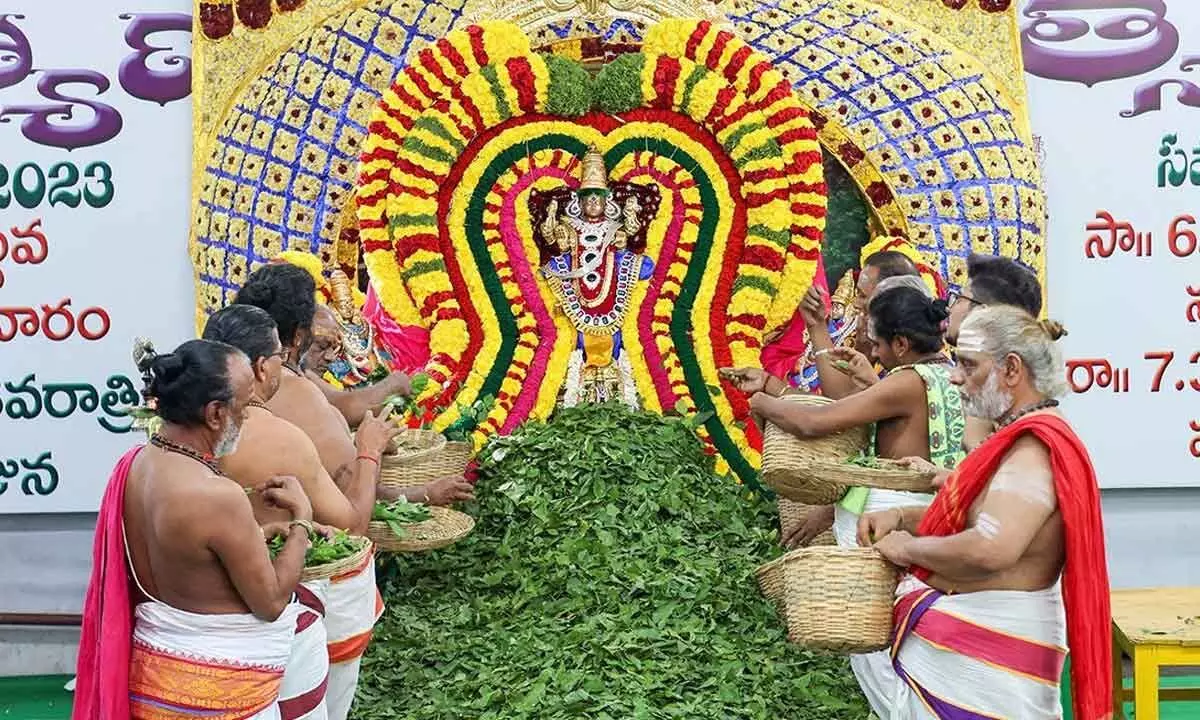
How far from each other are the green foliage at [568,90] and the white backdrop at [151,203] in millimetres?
1664

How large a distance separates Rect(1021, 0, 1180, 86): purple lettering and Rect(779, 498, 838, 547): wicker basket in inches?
106

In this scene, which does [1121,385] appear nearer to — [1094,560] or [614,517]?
[614,517]

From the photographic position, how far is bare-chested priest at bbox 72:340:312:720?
4.05 m

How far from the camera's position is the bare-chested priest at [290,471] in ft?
14.8

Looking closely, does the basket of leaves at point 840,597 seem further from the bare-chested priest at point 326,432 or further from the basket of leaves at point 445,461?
the basket of leaves at point 445,461

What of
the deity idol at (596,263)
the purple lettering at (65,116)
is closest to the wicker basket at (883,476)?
the deity idol at (596,263)

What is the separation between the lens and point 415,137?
7121 mm

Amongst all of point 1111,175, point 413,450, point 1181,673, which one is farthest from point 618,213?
point 1181,673

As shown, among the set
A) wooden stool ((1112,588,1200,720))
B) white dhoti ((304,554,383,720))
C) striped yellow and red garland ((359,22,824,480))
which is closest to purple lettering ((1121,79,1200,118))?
striped yellow and red garland ((359,22,824,480))

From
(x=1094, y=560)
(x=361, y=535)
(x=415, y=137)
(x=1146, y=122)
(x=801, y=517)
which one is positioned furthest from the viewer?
(x=1146, y=122)

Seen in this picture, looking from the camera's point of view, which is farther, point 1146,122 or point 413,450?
point 1146,122

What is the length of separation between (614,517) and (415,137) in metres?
1.95

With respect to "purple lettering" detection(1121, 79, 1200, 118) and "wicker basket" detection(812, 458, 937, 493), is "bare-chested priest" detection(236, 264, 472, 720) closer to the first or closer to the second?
"wicker basket" detection(812, 458, 937, 493)

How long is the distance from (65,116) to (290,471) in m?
3.64
